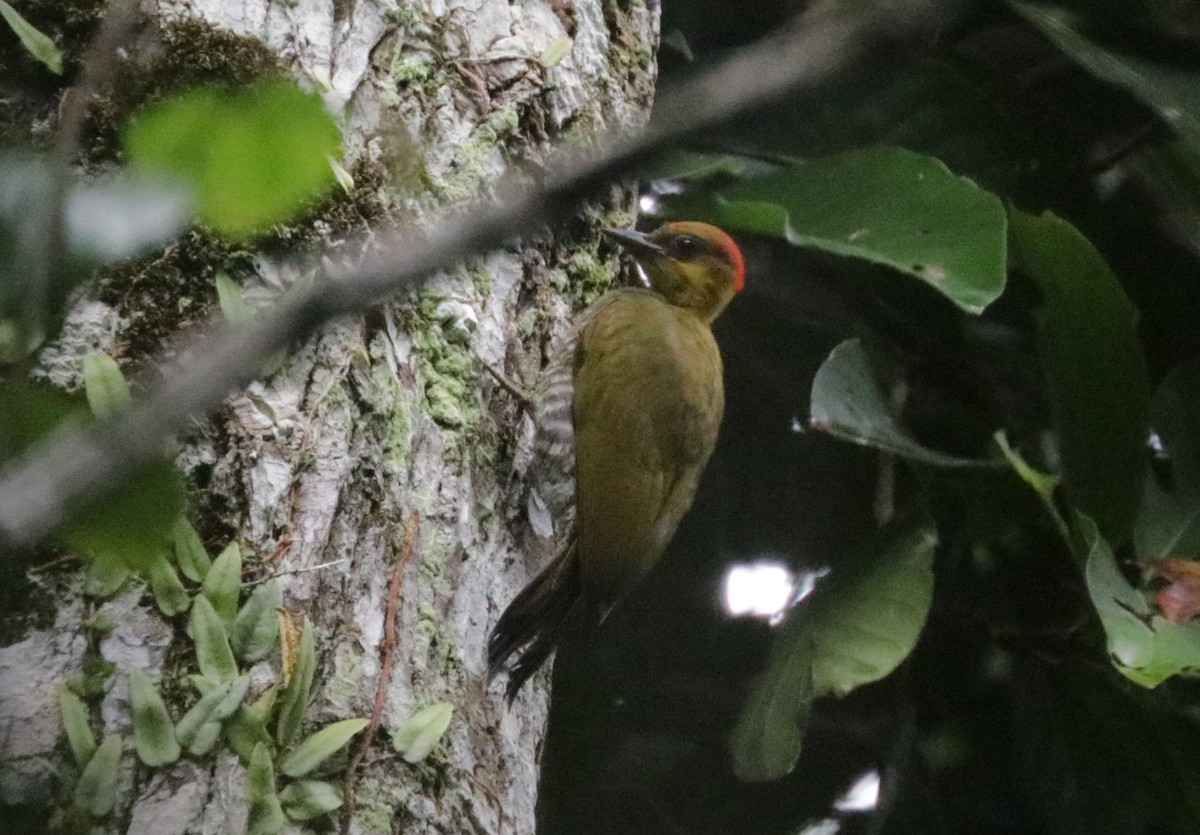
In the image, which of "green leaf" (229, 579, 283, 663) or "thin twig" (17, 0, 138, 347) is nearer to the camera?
"thin twig" (17, 0, 138, 347)

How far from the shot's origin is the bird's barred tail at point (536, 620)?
168 cm

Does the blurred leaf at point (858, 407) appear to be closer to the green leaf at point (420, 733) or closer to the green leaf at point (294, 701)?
the green leaf at point (420, 733)

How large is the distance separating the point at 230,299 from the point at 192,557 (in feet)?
0.94

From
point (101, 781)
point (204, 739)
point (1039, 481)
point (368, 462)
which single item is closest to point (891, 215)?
point (1039, 481)

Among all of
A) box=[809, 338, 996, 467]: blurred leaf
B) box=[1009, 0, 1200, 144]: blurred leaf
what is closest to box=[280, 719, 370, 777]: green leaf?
box=[809, 338, 996, 467]: blurred leaf

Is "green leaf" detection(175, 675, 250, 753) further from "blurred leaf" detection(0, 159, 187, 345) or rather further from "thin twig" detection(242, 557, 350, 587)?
"blurred leaf" detection(0, 159, 187, 345)

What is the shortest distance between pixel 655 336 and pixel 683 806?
3.10 ft

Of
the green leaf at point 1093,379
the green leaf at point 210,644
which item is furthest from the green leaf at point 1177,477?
the green leaf at point 210,644

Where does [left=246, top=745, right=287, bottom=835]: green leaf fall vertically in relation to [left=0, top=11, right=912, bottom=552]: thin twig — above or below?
below

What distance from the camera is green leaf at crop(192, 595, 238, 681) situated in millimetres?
1301

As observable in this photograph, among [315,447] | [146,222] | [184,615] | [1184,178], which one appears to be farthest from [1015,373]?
[146,222]

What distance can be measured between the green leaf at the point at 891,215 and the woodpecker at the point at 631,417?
252 millimetres

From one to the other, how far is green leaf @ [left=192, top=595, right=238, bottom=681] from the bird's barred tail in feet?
1.28

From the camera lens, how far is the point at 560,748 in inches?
102
